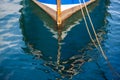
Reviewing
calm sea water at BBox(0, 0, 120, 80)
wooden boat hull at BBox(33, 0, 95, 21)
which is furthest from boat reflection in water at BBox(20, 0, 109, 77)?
wooden boat hull at BBox(33, 0, 95, 21)

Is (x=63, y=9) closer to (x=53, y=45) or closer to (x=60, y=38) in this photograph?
(x=60, y=38)

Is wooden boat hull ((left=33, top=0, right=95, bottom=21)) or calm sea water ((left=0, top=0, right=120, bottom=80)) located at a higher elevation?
wooden boat hull ((left=33, top=0, right=95, bottom=21))

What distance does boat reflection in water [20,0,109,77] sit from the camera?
10.4 meters

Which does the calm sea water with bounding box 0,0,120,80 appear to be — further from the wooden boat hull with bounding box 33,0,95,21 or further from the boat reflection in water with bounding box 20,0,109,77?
the wooden boat hull with bounding box 33,0,95,21

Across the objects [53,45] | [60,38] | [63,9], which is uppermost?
[63,9]

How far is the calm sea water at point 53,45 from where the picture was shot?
31.5ft

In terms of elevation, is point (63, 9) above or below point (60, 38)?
above

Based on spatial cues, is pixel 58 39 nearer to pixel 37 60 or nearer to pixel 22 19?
pixel 37 60

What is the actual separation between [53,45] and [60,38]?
753 millimetres

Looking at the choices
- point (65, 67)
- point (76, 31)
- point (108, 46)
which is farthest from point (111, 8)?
point (65, 67)

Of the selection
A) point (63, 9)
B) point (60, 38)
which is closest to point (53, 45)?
point (60, 38)

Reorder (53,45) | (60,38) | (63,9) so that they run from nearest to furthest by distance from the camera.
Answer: (53,45) → (60,38) → (63,9)

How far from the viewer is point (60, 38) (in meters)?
12.4

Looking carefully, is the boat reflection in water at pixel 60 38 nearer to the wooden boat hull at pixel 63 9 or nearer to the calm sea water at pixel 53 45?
the calm sea water at pixel 53 45
